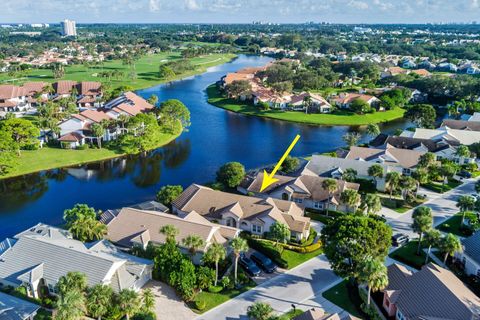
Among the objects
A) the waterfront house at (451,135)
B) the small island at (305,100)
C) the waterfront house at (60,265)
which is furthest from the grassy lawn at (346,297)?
the small island at (305,100)

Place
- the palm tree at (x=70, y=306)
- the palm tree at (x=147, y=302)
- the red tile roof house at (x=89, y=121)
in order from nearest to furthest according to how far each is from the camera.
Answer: the palm tree at (x=70, y=306) → the palm tree at (x=147, y=302) → the red tile roof house at (x=89, y=121)

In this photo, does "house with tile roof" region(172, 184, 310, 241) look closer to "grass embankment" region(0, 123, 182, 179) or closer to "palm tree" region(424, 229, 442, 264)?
"palm tree" region(424, 229, 442, 264)

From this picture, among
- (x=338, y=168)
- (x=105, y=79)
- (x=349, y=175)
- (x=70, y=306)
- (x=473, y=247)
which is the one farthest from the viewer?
(x=105, y=79)

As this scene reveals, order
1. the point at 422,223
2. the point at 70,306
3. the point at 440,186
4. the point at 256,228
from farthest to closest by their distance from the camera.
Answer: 1. the point at 440,186
2. the point at 256,228
3. the point at 422,223
4. the point at 70,306

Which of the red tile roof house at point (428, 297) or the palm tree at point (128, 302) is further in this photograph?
the red tile roof house at point (428, 297)

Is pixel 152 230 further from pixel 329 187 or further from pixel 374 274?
pixel 329 187

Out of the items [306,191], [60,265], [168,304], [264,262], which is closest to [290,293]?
[264,262]

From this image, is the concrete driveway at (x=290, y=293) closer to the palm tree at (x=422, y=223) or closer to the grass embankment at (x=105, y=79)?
the palm tree at (x=422, y=223)

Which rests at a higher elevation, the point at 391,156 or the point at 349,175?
the point at 391,156
